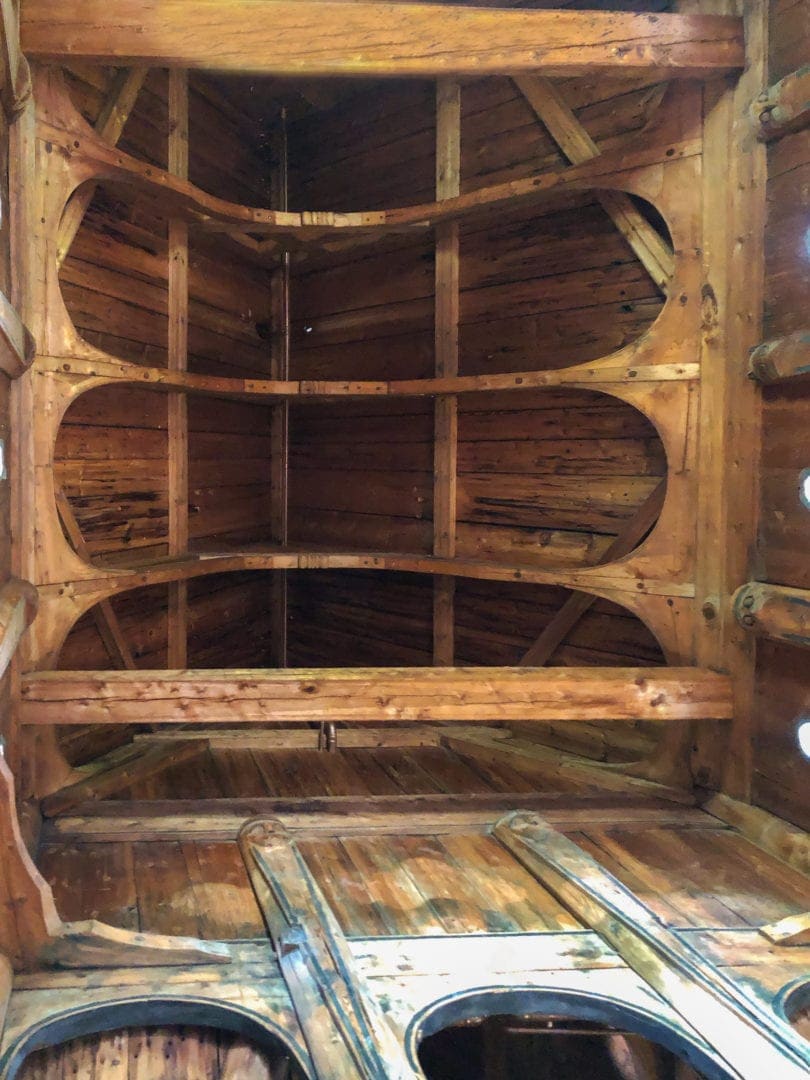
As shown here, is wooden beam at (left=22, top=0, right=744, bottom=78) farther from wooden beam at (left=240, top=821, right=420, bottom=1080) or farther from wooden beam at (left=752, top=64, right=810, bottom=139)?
wooden beam at (left=240, top=821, right=420, bottom=1080)

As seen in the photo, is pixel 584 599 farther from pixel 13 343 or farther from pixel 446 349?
pixel 13 343

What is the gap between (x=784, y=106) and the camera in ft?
9.95

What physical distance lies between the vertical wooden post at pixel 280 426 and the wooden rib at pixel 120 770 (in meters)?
1.32

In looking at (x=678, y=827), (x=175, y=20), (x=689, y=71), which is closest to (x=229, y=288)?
(x=175, y=20)

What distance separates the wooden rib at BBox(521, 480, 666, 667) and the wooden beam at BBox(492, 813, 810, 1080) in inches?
54.7

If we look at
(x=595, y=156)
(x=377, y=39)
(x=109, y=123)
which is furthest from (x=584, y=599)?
(x=109, y=123)

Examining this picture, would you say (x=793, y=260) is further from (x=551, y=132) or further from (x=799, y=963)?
(x=799, y=963)

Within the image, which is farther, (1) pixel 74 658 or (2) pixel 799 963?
(1) pixel 74 658

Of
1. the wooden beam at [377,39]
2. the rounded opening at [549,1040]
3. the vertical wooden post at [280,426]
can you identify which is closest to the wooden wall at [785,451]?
the wooden beam at [377,39]

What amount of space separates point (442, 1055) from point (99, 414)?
143 inches

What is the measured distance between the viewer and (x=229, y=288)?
4.97 m

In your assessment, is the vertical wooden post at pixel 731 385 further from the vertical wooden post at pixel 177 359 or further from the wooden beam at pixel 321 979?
the vertical wooden post at pixel 177 359

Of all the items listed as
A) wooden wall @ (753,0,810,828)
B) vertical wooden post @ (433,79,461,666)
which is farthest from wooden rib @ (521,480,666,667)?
wooden wall @ (753,0,810,828)

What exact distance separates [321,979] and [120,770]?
1.98 m
